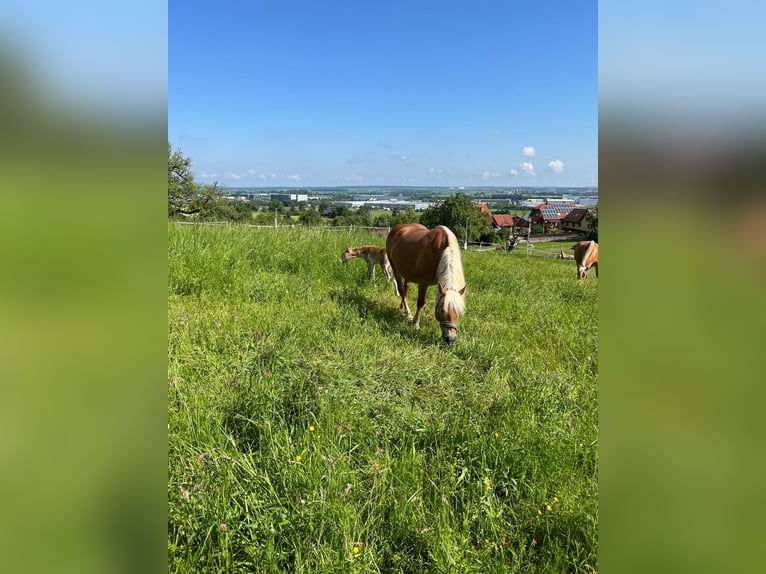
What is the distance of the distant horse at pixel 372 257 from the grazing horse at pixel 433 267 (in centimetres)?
108

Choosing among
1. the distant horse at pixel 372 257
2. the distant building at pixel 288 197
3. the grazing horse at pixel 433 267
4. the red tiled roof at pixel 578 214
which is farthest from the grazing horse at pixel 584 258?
the distant building at pixel 288 197

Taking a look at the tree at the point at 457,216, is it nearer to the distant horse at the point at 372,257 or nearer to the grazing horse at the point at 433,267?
the distant horse at the point at 372,257

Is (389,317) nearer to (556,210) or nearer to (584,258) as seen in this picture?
(556,210)

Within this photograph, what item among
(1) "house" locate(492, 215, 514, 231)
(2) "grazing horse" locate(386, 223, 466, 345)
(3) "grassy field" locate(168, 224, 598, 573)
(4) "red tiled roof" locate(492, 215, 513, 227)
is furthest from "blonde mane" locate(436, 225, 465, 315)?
(4) "red tiled roof" locate(492, 215, 513, 227)

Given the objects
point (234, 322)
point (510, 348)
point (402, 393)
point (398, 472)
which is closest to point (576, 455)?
point (398, 472)

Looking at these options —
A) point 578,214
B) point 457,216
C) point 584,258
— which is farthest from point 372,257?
point 457,216

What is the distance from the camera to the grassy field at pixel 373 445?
5.48 ft

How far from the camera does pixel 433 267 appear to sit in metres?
5.12

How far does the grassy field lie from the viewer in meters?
1.67

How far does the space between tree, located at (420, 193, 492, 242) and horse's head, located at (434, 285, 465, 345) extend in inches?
694

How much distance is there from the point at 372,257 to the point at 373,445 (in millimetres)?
5586

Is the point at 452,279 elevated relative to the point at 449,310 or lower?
elevated
